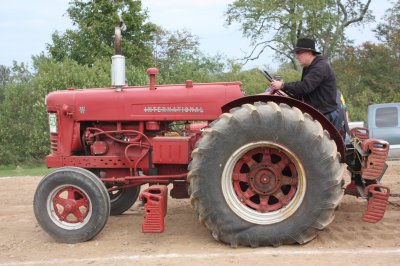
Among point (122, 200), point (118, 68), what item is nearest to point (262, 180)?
point (118, 68)

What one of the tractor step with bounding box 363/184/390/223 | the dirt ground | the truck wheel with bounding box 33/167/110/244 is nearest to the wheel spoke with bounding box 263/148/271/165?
the dirt ground

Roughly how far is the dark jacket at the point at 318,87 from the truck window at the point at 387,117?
8.20m

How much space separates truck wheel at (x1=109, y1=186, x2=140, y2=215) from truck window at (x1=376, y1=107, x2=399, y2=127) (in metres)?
8.36

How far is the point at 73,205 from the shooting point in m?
5.31

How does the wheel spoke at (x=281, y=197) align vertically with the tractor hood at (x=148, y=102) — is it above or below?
below

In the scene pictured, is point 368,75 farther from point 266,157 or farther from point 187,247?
point 187,247

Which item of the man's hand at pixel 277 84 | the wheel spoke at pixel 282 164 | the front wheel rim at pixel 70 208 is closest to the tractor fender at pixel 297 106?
the man's hand at pixel 277 84

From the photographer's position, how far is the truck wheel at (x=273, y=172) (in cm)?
474

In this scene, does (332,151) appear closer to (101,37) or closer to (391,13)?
(101,37)

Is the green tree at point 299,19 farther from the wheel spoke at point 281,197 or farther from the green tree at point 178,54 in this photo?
the wheel spoke at point 281,197

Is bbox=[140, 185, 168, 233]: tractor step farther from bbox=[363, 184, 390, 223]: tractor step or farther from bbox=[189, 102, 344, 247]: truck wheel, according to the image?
bbox=[363, 184, 390, 223]: tractor step

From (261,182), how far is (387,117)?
9.02 meters

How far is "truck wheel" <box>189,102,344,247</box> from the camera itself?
187 inches

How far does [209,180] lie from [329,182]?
3.59 feet
